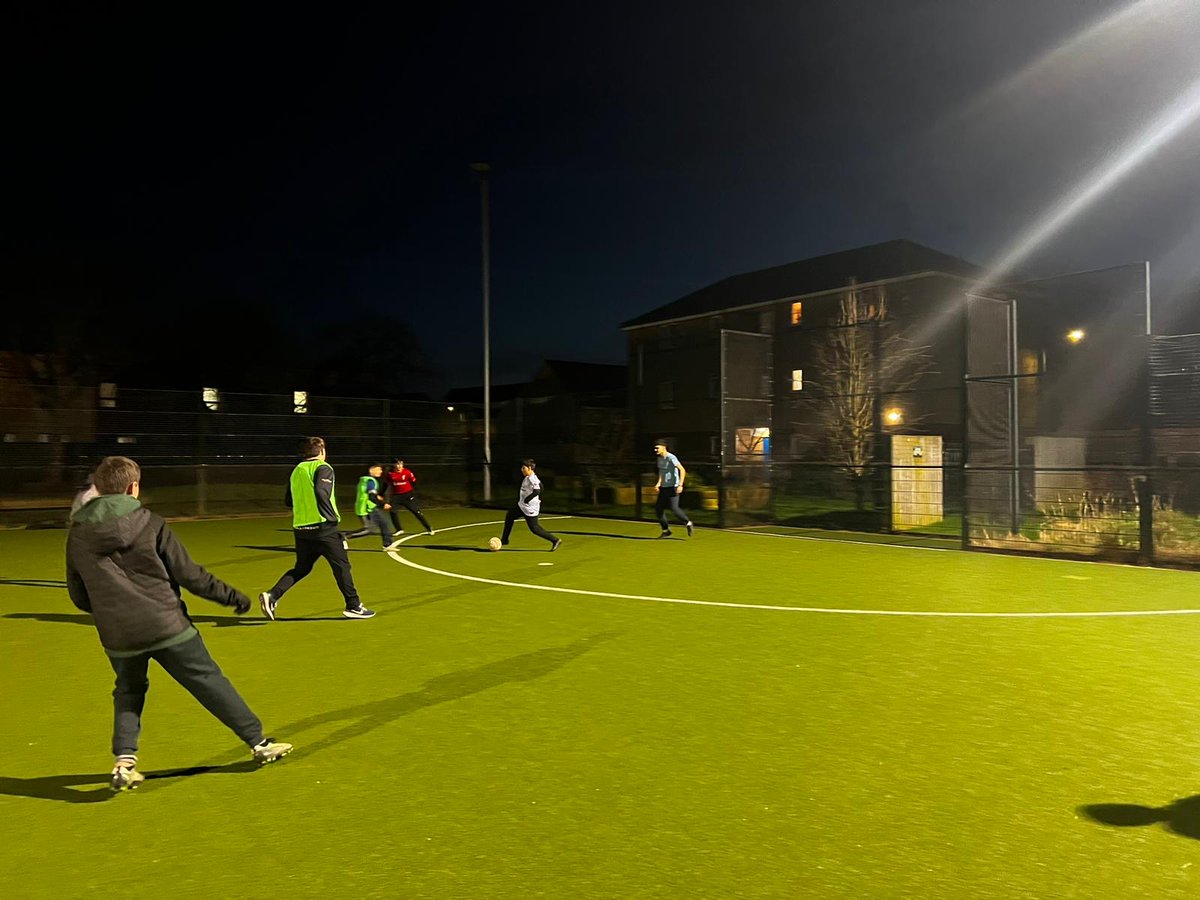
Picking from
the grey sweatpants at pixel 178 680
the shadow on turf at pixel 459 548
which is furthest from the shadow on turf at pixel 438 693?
the shadow on turf at pixel 459 548

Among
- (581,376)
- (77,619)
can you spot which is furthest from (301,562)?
(581,376)

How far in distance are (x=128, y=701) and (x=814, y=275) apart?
46.1 metres

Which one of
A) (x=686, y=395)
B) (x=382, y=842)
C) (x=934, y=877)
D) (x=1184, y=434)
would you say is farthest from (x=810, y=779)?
(x=686, y=395)

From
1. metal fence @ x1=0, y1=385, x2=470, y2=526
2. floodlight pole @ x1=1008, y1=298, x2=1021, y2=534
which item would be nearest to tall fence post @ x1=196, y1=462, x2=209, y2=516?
metal fence @ x1=0, y1=385, x2=470, y2=526

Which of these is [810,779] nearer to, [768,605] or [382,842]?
[382,842]

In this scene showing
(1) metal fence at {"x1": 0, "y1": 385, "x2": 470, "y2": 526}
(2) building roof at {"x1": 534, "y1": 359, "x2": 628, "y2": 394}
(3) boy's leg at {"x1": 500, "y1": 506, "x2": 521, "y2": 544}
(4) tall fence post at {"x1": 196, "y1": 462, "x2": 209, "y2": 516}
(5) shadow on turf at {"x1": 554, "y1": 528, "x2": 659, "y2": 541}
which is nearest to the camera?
(3) boy's leg at {"x1": 500, "y1": 506, "x2": 521, "y2": 544}

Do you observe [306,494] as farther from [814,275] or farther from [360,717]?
[814,275]

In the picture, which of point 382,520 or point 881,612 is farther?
point 382,520

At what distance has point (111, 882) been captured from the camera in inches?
143

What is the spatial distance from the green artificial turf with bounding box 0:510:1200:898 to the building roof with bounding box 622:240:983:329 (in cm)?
3549

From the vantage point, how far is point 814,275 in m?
47.3

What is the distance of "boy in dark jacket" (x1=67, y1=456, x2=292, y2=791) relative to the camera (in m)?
4.39

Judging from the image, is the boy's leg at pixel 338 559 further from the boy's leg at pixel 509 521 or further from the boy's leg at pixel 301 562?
the boy's leg at pixel 509 521

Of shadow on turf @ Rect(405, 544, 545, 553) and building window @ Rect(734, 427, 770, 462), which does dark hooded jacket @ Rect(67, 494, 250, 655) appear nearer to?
shadow on turf @ Rect(405, 544, 545, 553)
